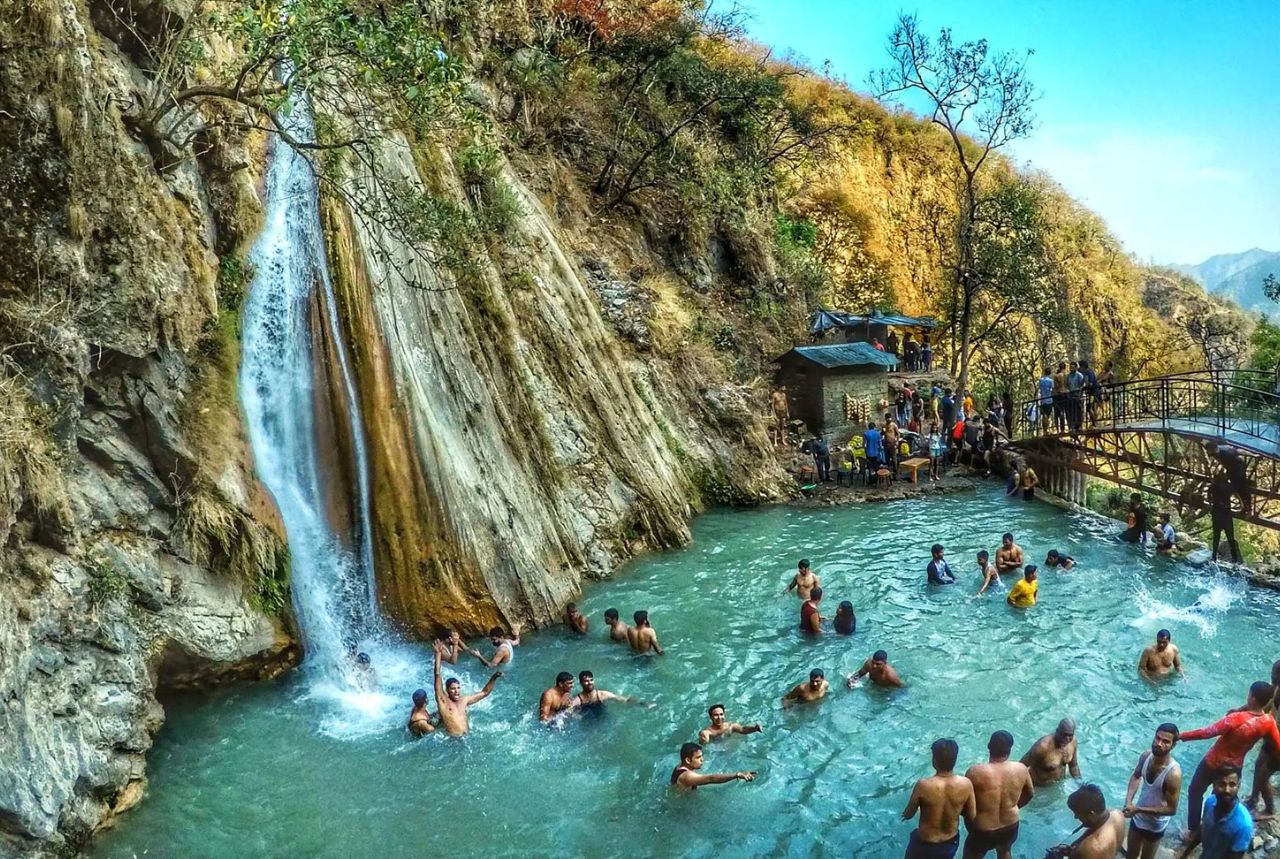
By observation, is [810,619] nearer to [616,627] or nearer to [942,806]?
[616,627]

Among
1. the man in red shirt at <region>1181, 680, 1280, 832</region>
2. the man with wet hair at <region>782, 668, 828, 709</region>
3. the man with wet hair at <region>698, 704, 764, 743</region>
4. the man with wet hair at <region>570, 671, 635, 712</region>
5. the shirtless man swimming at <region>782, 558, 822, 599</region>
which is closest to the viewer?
the man in red shirt at <region>1181, 680, 1280, 832</region>

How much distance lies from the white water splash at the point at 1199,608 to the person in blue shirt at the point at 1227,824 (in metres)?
7.17

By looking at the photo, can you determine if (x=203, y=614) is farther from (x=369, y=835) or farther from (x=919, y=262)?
(x=919, y=262)

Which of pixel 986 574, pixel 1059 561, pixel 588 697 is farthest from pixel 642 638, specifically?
pixel 1059 561

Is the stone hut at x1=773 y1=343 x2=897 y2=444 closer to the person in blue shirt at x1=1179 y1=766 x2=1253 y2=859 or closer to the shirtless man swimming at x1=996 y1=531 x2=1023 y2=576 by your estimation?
the shirtless man swimming at x1=996 y1=531 x2=1023 y2=576

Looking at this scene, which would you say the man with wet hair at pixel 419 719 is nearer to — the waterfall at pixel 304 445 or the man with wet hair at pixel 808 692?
the waterfall at pixel 304 445

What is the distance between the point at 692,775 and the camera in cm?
909

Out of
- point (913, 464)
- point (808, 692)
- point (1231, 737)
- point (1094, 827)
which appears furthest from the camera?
point (913, 464)

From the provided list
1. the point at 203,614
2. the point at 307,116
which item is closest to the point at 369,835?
the point at 203,614

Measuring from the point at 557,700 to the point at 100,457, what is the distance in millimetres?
6671

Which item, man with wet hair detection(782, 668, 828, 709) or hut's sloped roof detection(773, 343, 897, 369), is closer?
man with wet hair detection(782, 668, 828, 709)

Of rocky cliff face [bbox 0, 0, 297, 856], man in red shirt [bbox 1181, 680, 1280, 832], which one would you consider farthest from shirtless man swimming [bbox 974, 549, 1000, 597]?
rocky cliff face [bbox 0, 0, 297, 856]

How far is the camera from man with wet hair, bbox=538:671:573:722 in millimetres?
10703

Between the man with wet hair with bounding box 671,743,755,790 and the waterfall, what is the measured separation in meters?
5.33
